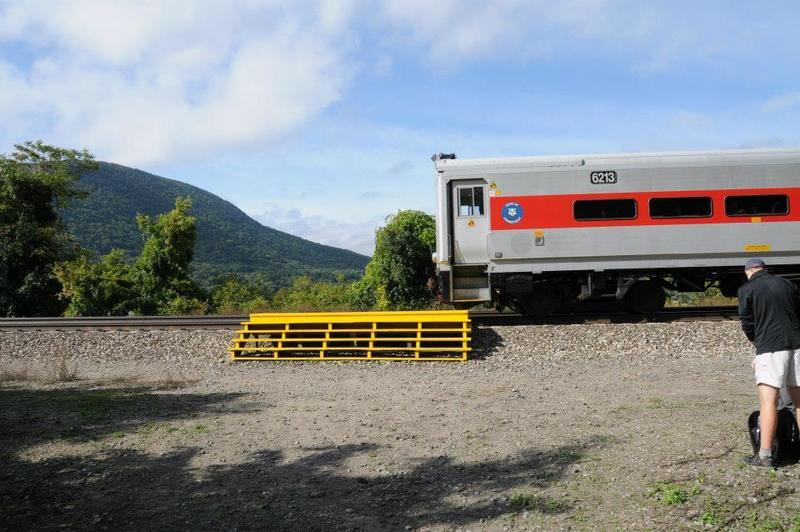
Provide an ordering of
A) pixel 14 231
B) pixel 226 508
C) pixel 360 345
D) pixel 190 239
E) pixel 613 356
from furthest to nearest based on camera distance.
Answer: pixel 190 239
pixel 14 231
pixel 360 345
pixel 613 356
pixel 226 508

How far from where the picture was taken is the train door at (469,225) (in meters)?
13.1

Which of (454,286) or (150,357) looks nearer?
(150,357)

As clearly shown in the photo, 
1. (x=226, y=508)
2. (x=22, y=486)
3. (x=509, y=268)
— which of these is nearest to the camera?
(x=226, y=508)

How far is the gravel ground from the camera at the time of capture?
Result: 467cm

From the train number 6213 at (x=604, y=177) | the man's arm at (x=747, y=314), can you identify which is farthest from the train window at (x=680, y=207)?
the man's arm at (x=747, y=314)

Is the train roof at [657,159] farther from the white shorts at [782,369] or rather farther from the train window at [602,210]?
the white shorts at [782,369]

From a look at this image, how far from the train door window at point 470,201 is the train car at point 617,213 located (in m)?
0.02

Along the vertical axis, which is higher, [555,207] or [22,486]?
[555,207]

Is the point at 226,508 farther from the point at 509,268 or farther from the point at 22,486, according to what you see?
the point at 509,268

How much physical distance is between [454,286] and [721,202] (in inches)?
215

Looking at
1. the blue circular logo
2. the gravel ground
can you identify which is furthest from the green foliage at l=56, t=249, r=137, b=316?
the blue circular logo

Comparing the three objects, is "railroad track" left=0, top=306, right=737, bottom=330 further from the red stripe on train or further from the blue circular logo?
the blue circular logo

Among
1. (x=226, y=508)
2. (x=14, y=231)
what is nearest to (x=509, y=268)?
(x=226, y=508)

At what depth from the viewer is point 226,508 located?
4895 millimetres
